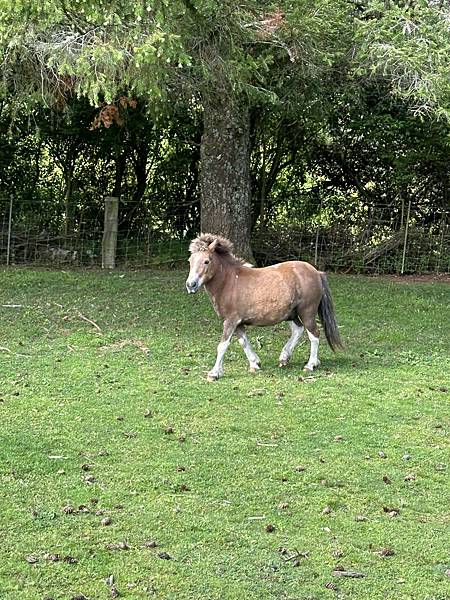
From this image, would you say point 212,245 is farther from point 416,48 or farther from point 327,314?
point 416,48

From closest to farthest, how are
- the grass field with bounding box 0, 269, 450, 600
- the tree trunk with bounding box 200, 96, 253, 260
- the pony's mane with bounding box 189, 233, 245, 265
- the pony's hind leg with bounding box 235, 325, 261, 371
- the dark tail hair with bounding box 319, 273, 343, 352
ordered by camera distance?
1. the grass field with bounding box 0, 269, 450, 600
2. the pony's mane with bounding box 189, 233, 245, 265
3. the pony's hind leg with bounding box 235, 325, 261, 371
4. the dark tail hair with bounding box 319, 273, 343, 352
5. the tree trunk with bounding box 200, 96, 253, 260

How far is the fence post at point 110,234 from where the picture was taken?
47.7ft

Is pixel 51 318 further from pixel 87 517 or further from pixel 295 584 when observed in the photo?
pixel 295 584

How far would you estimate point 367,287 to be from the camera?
12.8 meters

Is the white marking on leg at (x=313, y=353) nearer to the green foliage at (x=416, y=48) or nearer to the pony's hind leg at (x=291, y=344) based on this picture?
the pony's hind leg at (x=291, y=344)

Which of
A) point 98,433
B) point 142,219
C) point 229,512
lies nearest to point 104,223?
point 142,219

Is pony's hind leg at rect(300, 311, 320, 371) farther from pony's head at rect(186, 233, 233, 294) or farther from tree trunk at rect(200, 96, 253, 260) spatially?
tree trunk at rect(200, 96, 253, 260)

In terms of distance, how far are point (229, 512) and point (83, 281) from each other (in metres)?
8.32

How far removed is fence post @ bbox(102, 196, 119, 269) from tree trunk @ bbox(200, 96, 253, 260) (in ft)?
7.48

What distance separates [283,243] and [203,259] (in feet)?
23.8

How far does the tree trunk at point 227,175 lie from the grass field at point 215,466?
3237 millimetres

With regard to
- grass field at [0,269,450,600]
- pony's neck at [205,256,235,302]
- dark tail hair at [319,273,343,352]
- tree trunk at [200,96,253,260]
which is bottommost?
grass field at [0,269,450,600]

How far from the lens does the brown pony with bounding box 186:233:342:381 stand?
7.88m

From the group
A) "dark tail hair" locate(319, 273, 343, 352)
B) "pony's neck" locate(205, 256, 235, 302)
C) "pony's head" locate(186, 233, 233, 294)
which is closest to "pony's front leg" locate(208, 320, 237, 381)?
"pony's neck" locate(205, 256, 235, 302)
